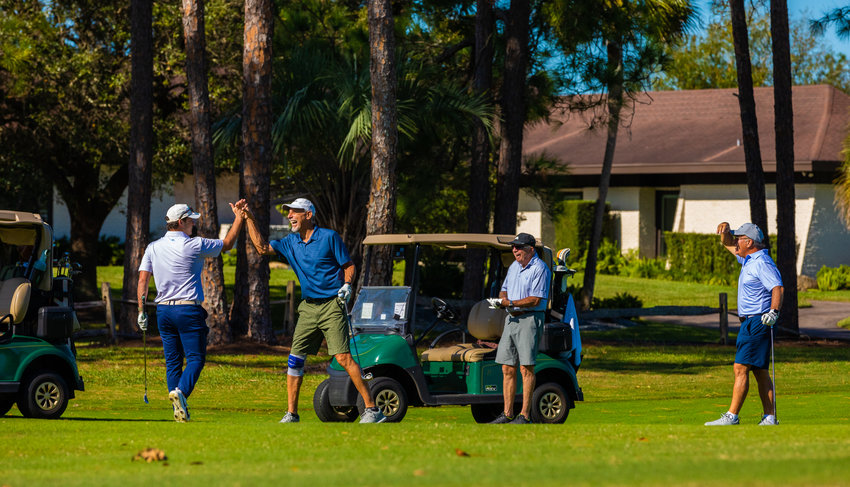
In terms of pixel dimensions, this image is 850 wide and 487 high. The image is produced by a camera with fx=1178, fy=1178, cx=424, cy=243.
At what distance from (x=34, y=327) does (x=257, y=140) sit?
8.58 metres

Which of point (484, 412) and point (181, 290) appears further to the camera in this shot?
point (484, 412)

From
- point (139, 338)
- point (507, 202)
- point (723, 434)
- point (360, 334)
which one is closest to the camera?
point (723, 434)

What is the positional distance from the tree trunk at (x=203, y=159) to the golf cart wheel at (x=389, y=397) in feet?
29.2

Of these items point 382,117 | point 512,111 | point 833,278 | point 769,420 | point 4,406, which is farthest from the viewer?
point 833,278

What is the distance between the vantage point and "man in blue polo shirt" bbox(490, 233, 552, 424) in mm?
10352

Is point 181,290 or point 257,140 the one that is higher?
point 257,140

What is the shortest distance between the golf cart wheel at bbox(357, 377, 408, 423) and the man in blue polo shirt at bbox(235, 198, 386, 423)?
290 mm

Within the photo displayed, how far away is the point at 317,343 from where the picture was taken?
10180mm

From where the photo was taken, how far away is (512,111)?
69.3ft

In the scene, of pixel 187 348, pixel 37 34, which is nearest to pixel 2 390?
pixel 187 348

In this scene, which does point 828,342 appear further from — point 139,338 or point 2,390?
point 2,390

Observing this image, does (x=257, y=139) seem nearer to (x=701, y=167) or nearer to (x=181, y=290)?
(x=181, y=290)

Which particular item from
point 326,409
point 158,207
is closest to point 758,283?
point 326,409

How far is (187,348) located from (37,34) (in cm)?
1522
